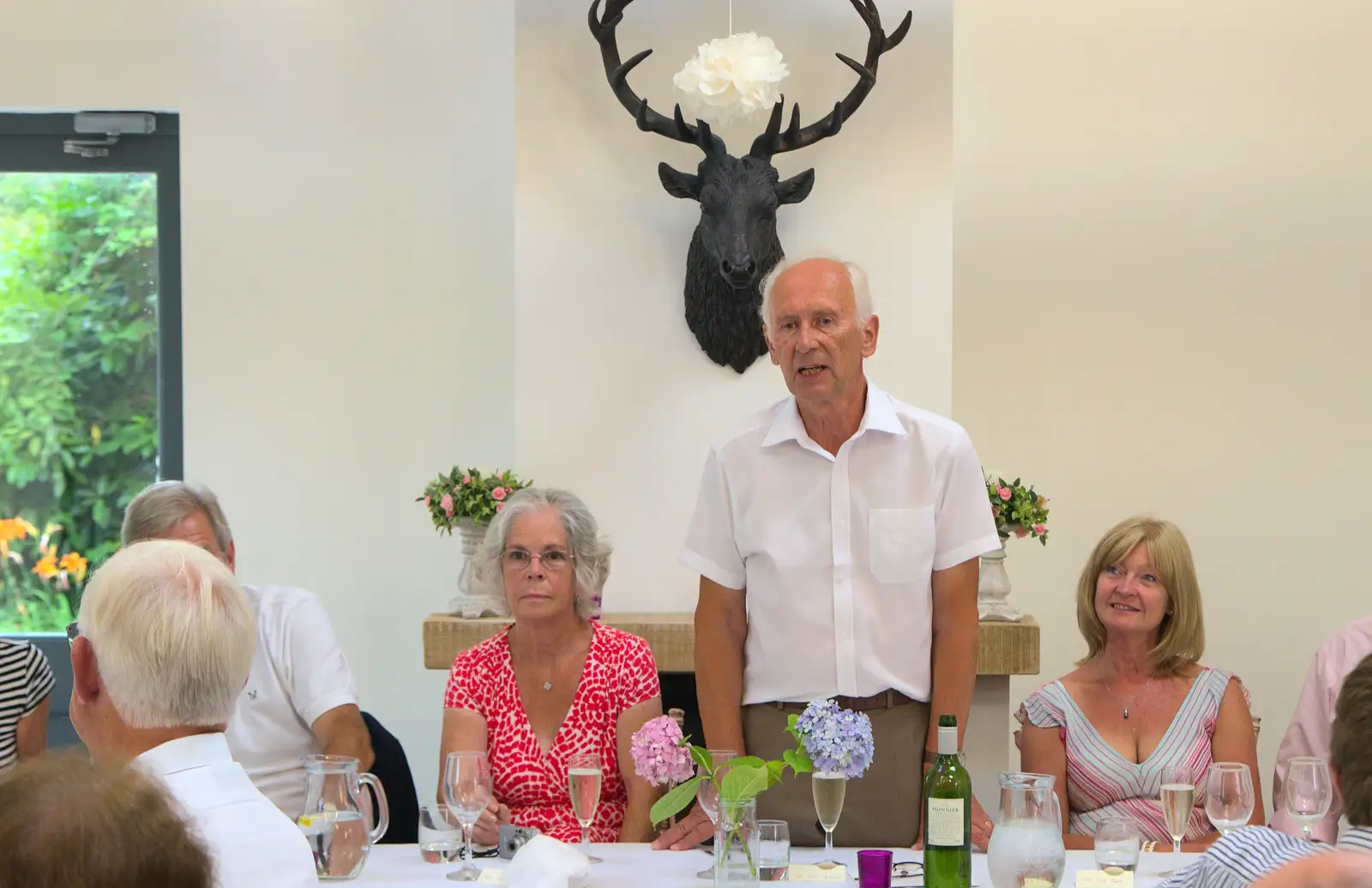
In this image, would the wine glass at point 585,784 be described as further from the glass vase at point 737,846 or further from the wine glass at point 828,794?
the wine glass at point 828,794

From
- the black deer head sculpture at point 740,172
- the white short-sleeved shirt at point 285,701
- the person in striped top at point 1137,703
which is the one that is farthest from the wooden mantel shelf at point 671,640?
the black deer head sculpture at point 740,172

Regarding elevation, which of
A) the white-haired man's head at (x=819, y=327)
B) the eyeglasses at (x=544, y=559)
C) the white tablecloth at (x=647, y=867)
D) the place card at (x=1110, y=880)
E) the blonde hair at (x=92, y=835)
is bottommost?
the white tablecloth at (x=647, y=867)

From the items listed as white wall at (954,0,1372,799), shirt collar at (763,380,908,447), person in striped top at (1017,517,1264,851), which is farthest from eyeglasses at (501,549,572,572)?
white wall at (954,0,1372,799)

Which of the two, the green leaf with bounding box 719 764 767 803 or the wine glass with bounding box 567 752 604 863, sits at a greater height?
the green leaf with bounding box 719 764 767 803

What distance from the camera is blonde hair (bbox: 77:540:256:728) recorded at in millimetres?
1604

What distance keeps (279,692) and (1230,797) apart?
1.84 meters

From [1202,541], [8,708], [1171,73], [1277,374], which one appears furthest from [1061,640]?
[8,708]

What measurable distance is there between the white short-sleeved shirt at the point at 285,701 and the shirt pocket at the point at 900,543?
3.82 feet

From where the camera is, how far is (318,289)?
4.12 meters

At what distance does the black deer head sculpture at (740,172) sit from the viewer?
3316 mm

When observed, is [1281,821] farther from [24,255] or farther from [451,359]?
[24,255]

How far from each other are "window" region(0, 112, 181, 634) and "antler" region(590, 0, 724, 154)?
5.16 feet

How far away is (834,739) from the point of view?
1937mm

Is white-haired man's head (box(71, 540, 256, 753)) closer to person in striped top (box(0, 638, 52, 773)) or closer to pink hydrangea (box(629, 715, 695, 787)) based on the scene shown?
pink hydrangea (box(629, 715, 695, 787))
